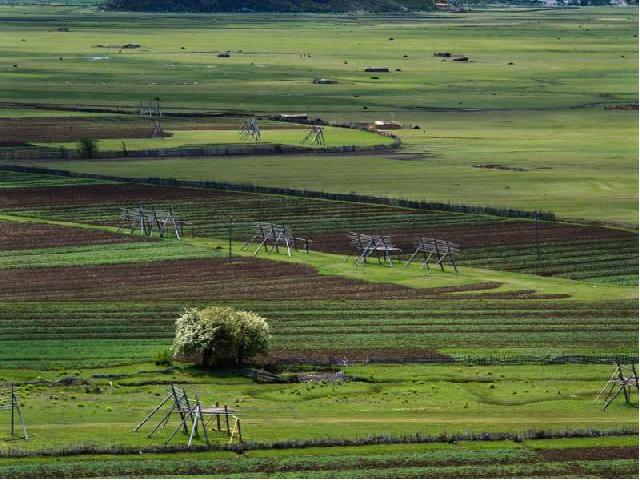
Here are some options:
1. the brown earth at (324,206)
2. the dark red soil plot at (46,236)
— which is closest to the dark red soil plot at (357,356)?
the brown earth at (324,206)

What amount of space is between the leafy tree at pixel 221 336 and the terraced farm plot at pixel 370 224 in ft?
85.1

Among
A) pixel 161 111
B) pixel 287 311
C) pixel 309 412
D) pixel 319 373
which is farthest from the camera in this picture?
pixel 161 111

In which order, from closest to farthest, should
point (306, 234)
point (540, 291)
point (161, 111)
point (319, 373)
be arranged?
1. point (319, 373)
2. point (540, 291)
3. point (306, 234)
4. point (161, 111)

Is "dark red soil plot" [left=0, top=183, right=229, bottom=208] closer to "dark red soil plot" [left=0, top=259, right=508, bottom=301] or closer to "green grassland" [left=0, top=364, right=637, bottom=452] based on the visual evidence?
"dark red soil plot" [left=0, top=259, right=508, bottom=301]

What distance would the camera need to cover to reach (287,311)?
7738 cm

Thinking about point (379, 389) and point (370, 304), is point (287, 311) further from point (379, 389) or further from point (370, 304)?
point (379, 389)

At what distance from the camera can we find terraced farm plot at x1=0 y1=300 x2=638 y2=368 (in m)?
69.1

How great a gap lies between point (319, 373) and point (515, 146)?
3271 inches

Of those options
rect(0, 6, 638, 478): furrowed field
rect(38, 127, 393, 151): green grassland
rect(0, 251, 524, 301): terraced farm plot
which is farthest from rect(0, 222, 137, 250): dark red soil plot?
rect(38, 127, 393, 151): green grassland

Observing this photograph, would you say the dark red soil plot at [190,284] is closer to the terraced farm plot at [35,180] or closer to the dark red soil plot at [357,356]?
the dark red soil plot at [357,356]

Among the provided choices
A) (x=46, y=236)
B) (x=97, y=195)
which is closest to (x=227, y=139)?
(x=97, y=195)

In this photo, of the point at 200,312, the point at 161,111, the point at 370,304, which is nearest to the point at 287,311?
the point at 370,304

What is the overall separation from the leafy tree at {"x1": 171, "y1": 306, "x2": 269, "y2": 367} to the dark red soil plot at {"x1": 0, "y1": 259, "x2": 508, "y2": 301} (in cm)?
1294

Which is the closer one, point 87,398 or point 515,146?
point 87,398
